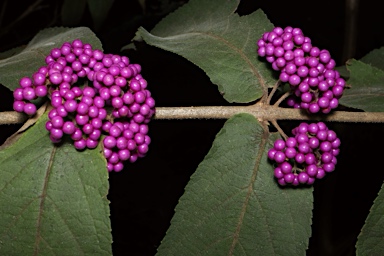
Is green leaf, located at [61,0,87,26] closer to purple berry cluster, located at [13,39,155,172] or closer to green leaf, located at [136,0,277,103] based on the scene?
green leaf, located at [136,0,277,103]

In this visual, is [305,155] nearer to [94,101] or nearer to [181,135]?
[94,101]

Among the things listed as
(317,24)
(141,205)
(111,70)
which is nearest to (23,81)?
(111,70)

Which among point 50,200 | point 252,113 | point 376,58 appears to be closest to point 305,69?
point 252,113

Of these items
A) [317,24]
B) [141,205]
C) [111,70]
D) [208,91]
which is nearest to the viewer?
[111,70]

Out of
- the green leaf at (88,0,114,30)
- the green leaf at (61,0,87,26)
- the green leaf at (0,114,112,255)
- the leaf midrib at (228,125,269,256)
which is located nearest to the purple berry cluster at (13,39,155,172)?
the green leaf at (0,114,112,255)

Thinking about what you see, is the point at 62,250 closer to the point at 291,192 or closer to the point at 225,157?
the point at 225,157
